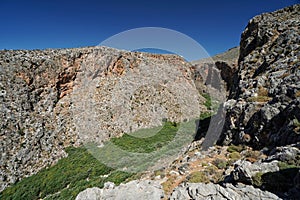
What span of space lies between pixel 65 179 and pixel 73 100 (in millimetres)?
11678

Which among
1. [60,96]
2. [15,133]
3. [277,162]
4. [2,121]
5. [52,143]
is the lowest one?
[277,162]

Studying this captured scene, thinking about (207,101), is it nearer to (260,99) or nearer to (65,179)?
(260,99)

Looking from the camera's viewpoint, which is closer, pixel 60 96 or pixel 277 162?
pixel 277 162

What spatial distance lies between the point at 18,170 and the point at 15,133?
12.9 feet

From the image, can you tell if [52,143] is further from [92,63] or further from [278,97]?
[278,97]

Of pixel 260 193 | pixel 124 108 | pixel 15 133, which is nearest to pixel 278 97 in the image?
pixel 260 193

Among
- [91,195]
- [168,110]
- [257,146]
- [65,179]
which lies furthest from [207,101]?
[91,195]

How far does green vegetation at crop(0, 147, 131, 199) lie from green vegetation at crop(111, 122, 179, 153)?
4.11 metres

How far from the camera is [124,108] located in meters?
30.2

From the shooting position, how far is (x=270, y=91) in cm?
1281

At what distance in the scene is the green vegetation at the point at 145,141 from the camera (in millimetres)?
24391

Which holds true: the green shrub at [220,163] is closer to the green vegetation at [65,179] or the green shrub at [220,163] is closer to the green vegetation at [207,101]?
the green vegetation at [65,179]

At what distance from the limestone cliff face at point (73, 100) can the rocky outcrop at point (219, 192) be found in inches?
756

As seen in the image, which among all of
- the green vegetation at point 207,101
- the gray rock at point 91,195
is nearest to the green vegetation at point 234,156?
the gray rock at point 91,195
